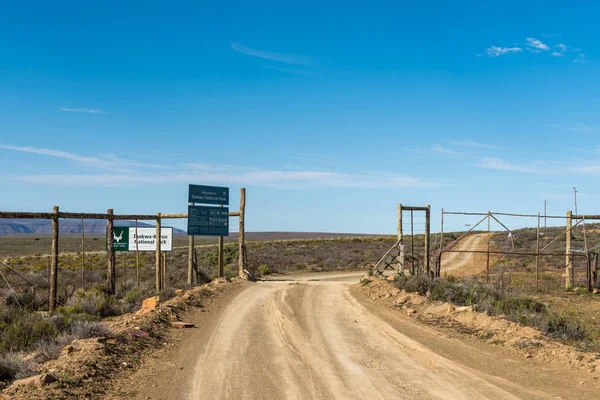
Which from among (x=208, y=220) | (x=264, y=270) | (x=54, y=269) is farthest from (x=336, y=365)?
(x=264, y=270)

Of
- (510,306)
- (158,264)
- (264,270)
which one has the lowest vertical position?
(264,270)

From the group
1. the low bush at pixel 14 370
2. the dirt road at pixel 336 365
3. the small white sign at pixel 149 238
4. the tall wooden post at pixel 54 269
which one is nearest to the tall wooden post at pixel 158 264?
the small white sign at pixel 149 238

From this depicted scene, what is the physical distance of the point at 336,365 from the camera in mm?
9484

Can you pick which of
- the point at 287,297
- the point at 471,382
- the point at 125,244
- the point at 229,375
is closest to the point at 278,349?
the point at 229,375

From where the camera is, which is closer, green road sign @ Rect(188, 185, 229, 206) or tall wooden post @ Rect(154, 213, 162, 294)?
tall wooden post @ Rect(154, 213, 162, 294)

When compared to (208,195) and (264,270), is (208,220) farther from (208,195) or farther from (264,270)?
(264,270)

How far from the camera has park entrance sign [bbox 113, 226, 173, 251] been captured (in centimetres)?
2153

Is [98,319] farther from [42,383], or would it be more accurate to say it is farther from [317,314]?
[42,383]

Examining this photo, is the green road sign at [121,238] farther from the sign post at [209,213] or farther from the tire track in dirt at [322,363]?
the tire track in dirt at [322,363]

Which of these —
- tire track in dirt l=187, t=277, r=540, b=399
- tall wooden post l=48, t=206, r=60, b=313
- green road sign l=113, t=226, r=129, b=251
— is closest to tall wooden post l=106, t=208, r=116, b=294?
green road sign l=113, t=226, r=129, b=251

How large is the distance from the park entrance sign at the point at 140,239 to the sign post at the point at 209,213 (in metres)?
1.02

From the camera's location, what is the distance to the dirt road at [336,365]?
7957 millimetres

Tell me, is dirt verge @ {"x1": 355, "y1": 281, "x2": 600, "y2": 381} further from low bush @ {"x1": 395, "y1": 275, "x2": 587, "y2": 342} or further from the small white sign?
the small white sign

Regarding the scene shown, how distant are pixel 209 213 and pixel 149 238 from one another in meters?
2.94
